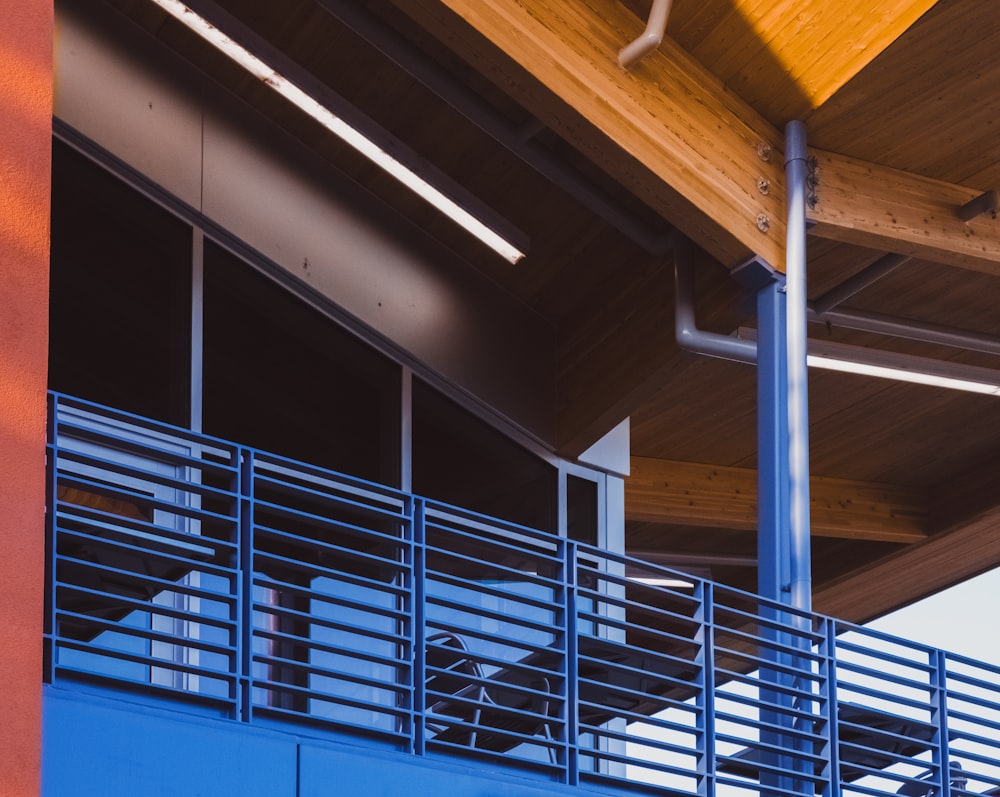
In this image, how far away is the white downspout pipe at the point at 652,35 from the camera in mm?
8531

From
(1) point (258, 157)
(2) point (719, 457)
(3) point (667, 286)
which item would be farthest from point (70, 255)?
(2) point (719, 457)

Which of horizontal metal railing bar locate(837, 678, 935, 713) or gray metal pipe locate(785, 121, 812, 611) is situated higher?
gray metal pipe locate(785, 121, 812, 611)

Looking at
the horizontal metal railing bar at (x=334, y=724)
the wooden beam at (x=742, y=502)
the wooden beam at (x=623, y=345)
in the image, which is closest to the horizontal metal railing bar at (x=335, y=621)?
the horizontal metal railing bar at (x=334, y=724)

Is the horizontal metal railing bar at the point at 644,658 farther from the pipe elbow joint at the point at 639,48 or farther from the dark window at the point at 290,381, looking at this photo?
the pipe elbow joint at the point at 639,48

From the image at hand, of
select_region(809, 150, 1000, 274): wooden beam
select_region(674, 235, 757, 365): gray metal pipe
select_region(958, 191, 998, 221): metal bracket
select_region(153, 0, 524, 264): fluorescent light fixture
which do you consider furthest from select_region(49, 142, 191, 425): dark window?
select_region(958, 191, 998, 221): metal bracket

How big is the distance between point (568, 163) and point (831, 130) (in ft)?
5.01

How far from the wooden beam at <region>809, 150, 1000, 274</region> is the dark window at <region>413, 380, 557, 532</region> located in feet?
8.09

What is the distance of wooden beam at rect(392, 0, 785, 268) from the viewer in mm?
8195

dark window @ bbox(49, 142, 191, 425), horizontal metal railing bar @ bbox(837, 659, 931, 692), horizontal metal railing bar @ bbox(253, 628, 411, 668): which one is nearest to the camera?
horizontal metal railing bar @ bbox(253, 628, 411, 668)

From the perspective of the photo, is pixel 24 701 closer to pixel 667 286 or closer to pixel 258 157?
pixel 258 157

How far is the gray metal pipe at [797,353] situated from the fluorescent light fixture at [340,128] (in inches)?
62.6

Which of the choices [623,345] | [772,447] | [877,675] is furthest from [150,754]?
[623,345]

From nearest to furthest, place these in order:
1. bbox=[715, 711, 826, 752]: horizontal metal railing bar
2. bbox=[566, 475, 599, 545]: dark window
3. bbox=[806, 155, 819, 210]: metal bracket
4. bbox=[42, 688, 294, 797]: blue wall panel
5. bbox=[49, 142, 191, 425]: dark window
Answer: bbox=[42, 688, 294, 797]: blue wall panel
bbox=[715, 711, 826, 752]: horizontal metal railing bar
bbox=[49, 142, 191, 425]: dark window
bbox=[806, 155, 819, 210]: metal bracket
bbox=[566, 475, 599, 545]: dark window

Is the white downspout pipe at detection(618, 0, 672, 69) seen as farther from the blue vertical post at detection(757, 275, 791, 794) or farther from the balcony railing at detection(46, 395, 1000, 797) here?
the balcony railing at detection(46, 395, 1000, 797)
